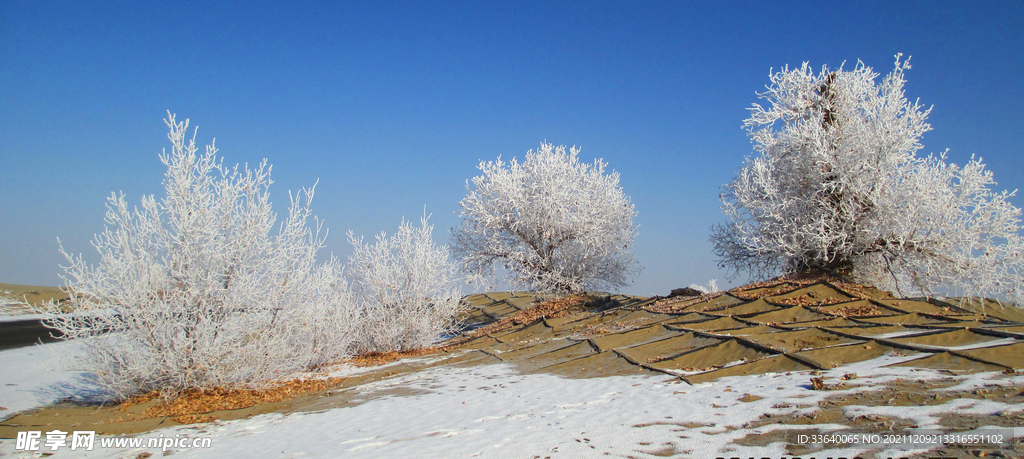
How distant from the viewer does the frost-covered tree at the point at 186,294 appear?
652 centimetres

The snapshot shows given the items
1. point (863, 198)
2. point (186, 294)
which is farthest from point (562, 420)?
point (863, 198)

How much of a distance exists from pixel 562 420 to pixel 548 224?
10610 millimetres

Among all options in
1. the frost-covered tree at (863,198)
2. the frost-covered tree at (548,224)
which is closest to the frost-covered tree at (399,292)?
the frost-covered tree at (548,224)

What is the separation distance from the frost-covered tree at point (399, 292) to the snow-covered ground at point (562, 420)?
5.19 m

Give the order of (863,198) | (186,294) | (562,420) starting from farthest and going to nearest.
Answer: (863,198) → (186,294) → (562,420)

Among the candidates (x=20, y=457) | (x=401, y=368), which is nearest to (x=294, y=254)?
(x=401, y=368)

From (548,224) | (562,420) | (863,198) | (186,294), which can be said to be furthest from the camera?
(548,224)

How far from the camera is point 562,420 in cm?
454

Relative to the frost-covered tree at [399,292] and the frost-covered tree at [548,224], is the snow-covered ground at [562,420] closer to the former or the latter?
the frost-covered tree at [399,292]

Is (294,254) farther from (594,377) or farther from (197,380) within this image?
(594,377)

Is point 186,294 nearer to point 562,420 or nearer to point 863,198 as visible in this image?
point 562,420

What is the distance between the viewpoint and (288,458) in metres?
4.05

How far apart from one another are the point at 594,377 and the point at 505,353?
309 centimetres

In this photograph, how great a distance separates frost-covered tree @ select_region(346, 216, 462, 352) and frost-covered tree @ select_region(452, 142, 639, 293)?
3360mm
